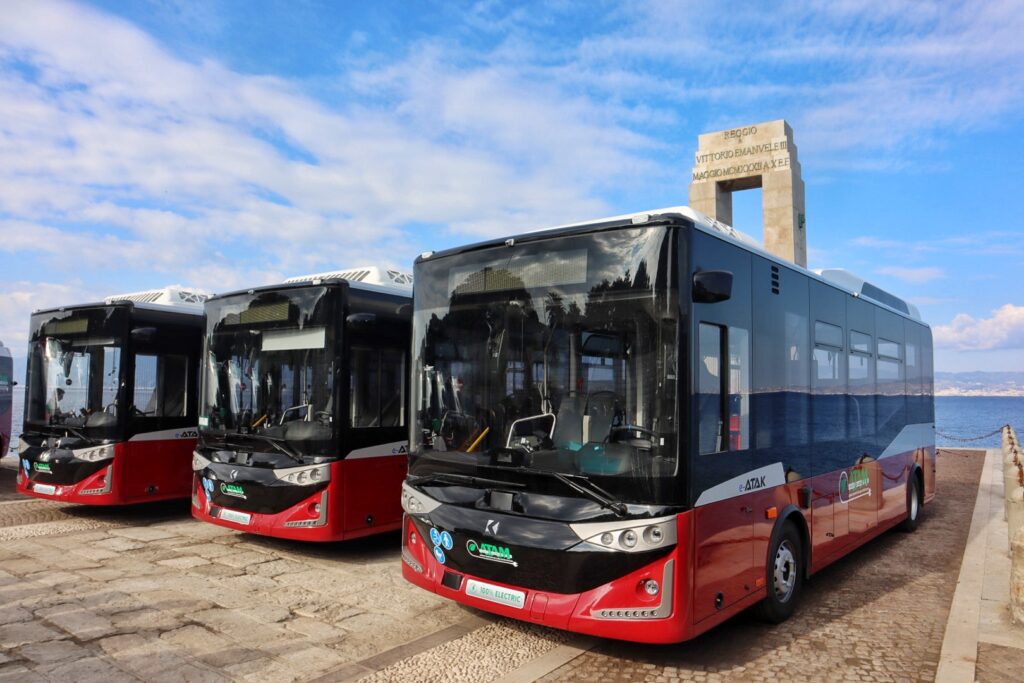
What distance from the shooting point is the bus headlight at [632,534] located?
461 centimetres

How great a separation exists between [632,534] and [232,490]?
5.38 meters

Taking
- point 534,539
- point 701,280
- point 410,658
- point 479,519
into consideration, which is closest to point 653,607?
point 534,539

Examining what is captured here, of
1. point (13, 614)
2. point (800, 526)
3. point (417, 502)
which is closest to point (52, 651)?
point (13, 614)

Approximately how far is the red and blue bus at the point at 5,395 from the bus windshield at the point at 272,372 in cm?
973

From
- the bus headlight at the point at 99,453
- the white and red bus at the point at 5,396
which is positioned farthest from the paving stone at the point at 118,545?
the white and red bus at the point at 5,396

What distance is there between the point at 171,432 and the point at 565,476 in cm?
738

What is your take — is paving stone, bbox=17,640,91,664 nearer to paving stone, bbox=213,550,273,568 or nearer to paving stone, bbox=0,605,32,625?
paving stone, bbox=0,605,32,625

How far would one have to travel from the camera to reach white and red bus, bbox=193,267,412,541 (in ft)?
25.8

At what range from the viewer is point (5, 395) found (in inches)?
623

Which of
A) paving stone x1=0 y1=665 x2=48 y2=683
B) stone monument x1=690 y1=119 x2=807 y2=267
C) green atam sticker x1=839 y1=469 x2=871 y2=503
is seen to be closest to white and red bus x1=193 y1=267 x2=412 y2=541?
paving stone x1=0 y1=665 x2=48 y2=683

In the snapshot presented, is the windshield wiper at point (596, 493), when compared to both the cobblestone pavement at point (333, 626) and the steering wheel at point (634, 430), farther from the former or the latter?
the cobblestone pavement at point (333, 626)

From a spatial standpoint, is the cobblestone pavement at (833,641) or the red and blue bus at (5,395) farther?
the red and blue bus at (5,395)

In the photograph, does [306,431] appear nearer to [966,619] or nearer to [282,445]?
[282,445]

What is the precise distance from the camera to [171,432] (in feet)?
33.6
